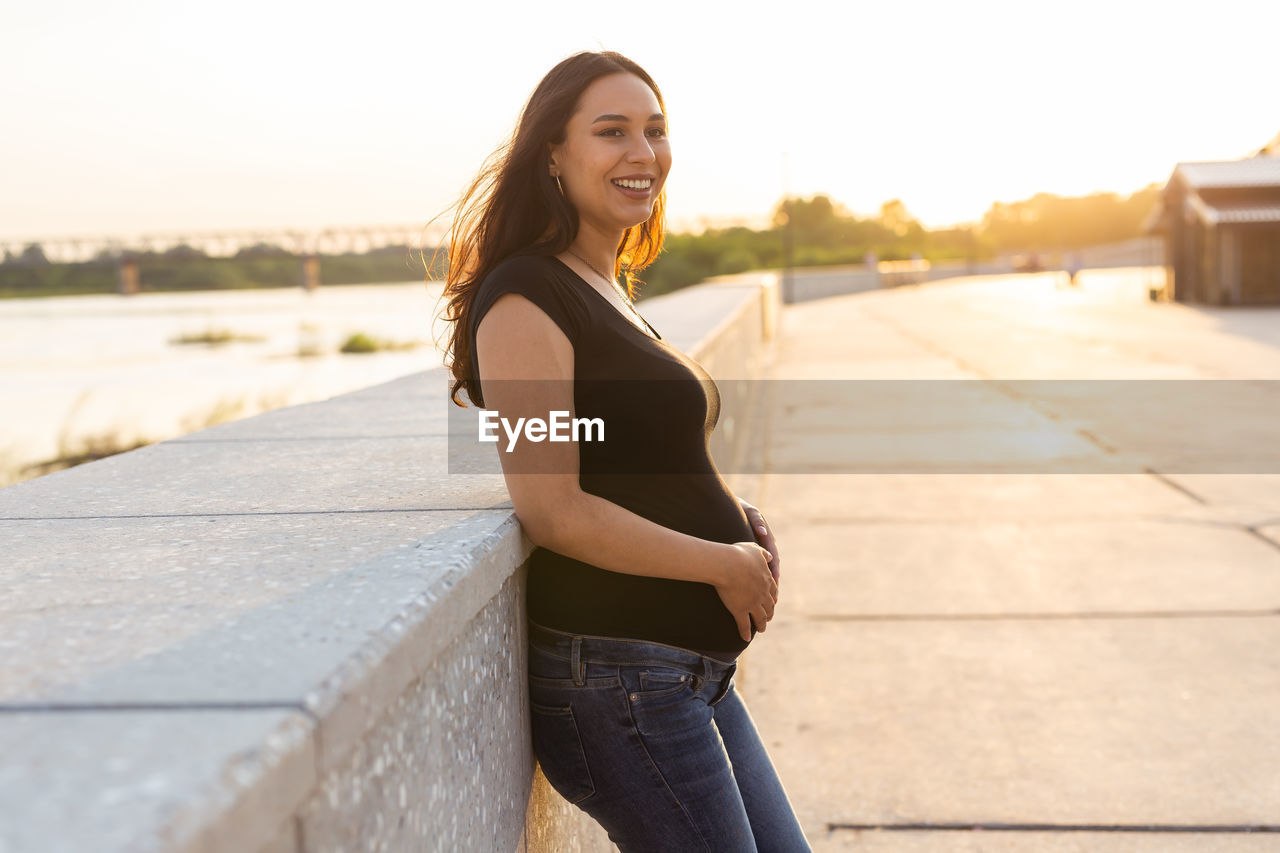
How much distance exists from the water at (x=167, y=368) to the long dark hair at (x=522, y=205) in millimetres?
266

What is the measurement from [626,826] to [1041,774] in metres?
2.16

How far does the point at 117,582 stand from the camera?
5.28 ft

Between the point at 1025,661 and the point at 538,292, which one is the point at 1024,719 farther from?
the point at 538,292

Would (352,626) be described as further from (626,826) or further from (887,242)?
(887,242)

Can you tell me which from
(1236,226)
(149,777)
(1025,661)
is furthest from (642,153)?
(1236,226)

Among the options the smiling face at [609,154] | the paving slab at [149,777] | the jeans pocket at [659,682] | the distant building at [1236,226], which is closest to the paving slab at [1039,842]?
the jeans pocket at [659,682]

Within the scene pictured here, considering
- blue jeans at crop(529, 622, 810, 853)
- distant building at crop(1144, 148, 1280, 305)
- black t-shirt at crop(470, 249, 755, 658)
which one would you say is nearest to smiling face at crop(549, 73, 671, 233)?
black t-shirt at crop(470, 249, 755, 658)

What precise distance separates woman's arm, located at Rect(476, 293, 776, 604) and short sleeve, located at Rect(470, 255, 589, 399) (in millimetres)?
16

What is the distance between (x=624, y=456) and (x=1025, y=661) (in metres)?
3.18

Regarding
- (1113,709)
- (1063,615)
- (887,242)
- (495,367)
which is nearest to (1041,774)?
(1113,709)

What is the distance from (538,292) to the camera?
191 cm

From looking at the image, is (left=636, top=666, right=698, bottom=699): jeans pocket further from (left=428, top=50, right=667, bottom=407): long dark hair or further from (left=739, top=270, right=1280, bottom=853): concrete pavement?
(left=739, top=270, right=1280, bottom=853): concrete pavement

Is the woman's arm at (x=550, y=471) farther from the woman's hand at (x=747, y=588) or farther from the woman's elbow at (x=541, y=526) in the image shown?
the woman's hand at (x=747, y=588)

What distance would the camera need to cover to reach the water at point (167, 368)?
17.3 metres
